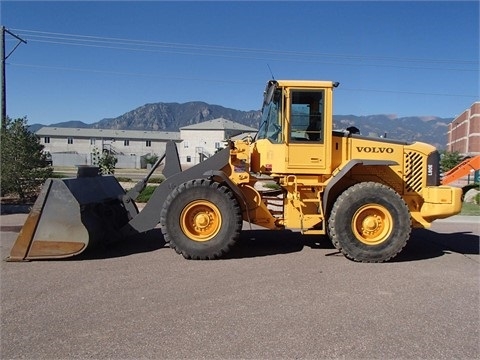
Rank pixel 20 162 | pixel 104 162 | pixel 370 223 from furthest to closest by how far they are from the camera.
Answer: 1. pixel 104 162
2. pixel 20 162
3. pixel 370 223

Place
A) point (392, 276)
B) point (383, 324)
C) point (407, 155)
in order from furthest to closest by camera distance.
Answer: point (407, 155) → point (392, 276) → point (383, 324)

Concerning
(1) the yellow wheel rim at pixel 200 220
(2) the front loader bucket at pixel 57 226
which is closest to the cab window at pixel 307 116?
(1) the yellow wheel rim at pixel 200 220

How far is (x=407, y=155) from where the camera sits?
24.4 ft

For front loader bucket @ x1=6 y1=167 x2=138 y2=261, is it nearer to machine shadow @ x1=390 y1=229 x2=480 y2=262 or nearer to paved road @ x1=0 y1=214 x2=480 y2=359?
paved road @ x1=0 y1=214 x2=480 y2=359

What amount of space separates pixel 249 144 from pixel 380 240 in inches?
107

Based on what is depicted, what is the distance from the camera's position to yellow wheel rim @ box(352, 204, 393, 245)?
6.86 metres

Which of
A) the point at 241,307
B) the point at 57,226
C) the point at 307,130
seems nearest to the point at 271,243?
the point at 307,130

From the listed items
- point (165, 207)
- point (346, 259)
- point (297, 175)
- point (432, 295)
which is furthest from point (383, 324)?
point (165, 207)

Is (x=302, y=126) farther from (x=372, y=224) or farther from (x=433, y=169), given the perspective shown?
(x=433, y=169)

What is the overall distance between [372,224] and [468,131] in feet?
291

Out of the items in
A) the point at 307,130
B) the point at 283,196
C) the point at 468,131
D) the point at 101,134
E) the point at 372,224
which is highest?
the point at 468,131

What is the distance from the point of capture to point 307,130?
7172 millimetres

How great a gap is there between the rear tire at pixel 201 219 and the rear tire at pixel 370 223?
1621mm

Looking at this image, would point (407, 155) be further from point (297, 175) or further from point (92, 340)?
point (92, 340)
